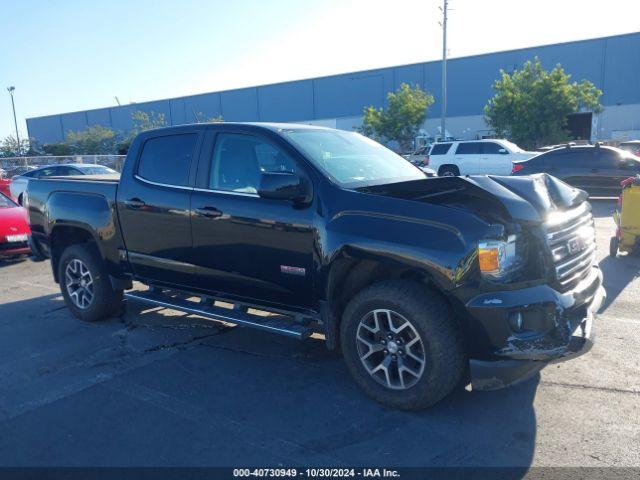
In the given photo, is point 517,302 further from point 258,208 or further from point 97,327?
point 97,327

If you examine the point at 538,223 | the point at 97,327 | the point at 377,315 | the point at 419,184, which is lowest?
the point at 97,327

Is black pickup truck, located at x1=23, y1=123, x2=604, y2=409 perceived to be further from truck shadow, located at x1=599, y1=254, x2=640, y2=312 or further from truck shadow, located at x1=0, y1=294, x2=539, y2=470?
truck shadow, located at x1=599, y1=254, x2=640, y2=312

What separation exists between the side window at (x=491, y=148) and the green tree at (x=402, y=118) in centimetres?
1764

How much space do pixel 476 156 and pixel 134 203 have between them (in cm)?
1857

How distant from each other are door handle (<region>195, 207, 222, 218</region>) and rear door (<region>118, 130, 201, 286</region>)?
15 cm

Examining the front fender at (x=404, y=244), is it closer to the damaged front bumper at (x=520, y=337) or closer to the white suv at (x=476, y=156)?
the damaged front bumper at (x=520, y=337)

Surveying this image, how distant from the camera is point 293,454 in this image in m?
3.13

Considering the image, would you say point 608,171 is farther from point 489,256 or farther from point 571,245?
point 489,256

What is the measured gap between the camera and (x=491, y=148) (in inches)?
834

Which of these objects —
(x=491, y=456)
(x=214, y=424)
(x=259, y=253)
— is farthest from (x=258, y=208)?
(x=491, y=456)

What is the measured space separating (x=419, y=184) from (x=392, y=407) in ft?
5.08

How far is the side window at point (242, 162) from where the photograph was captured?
429 centimetres

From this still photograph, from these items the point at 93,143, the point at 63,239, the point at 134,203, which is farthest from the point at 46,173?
the point at 93,143

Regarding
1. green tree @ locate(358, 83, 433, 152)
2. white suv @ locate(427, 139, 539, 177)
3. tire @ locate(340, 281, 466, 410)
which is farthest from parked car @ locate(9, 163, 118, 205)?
green tree @ locate(358, 83, 433, 152)
